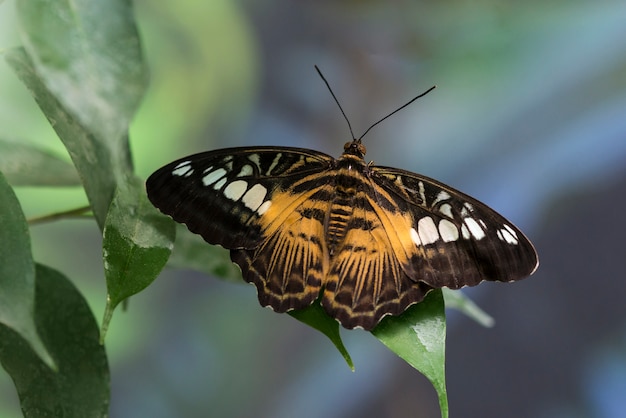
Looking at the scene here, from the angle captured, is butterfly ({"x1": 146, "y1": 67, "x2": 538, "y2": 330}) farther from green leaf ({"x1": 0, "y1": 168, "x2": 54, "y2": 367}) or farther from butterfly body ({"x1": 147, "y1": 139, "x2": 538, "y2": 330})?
green leaf ({"x1": 0, "y1": 168, "x2": 54, "y2": 367})

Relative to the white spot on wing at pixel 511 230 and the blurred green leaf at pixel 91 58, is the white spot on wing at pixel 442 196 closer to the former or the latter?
the white spot on wing at pixel 511 230

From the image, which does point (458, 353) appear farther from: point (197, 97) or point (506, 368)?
point (197, 97)

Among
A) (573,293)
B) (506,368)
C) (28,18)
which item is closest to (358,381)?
(506,368)

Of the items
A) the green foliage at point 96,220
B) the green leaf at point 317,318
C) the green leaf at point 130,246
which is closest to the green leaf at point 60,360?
the green foliage at point 96,220

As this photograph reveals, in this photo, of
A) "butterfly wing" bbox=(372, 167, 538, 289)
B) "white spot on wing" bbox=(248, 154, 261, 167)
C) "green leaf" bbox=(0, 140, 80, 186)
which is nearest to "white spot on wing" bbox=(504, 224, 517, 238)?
"butterfly wing" bbox=(372, 167, 538, 289)

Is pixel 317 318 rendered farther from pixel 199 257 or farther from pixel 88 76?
pixel 88 76

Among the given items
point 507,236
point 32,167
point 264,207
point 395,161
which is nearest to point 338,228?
point 264,207

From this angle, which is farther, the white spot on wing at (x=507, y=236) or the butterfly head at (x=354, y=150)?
the butterfly head at (x=354, y=150)
